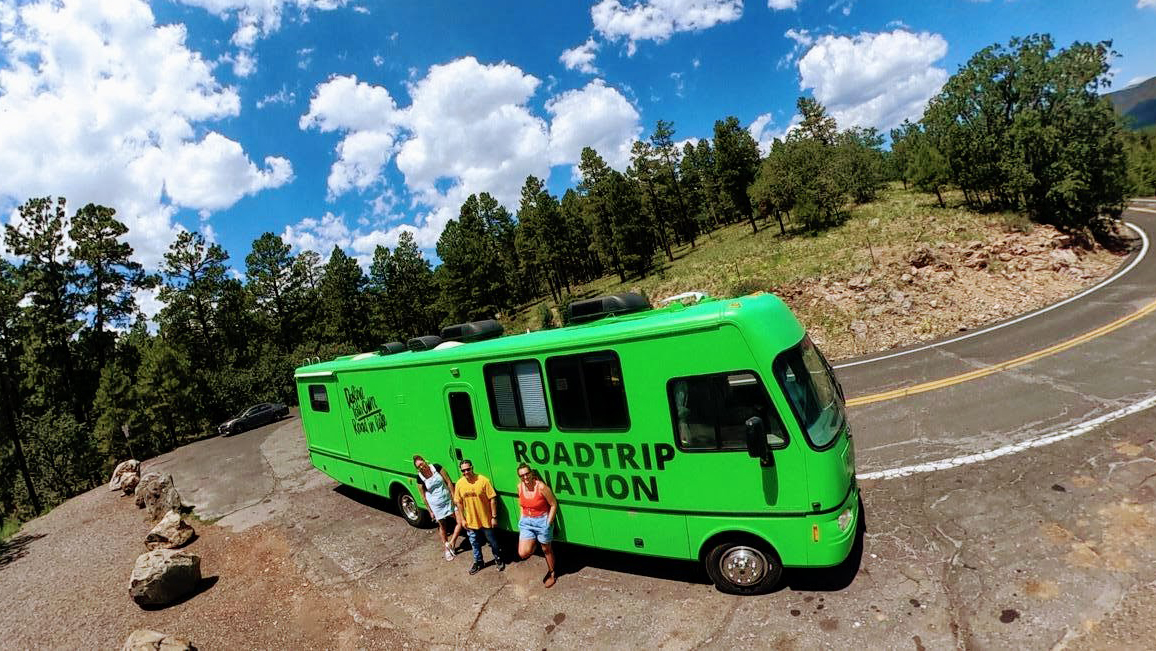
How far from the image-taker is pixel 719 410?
5438 millimetres

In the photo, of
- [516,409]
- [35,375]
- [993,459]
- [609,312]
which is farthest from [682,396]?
[35,375]

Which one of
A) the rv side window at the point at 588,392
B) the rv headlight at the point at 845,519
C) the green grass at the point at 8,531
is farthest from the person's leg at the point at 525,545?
the green grass at the point at 8,531

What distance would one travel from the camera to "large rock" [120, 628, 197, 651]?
5762 mm

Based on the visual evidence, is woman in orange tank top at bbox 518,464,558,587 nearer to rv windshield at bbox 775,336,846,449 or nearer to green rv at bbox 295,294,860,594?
green rv at bbox 295,294,860,594

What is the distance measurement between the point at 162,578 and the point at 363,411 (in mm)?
3950

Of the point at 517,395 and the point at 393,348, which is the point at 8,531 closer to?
the point at 393,348

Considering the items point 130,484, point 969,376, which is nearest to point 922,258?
point 969,376

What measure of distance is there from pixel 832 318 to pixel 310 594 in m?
19.8

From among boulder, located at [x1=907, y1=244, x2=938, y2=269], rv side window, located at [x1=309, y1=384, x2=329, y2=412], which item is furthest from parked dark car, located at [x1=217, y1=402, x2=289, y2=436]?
boulder, located at [x1=907, y1=244, x2=938, y2=269]

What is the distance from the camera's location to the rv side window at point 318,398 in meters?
11.4

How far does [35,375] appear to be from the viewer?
33062mm

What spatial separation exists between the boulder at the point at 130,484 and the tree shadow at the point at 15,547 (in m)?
2.10

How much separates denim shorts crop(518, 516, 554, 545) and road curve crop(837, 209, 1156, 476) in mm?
5558

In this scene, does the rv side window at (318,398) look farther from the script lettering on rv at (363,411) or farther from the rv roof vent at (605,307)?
the rv roof vent at (605,307)
